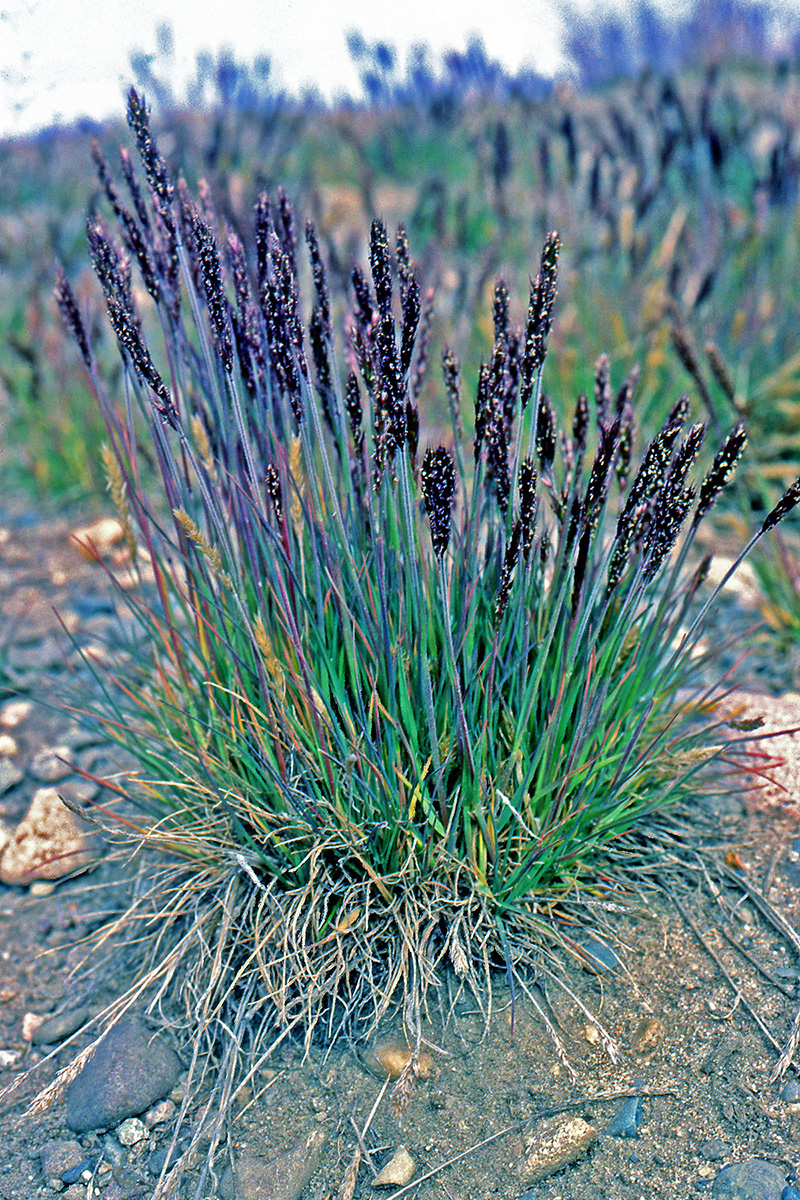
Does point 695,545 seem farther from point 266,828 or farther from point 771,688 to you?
point 266,828

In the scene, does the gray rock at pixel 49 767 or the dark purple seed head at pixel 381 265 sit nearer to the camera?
the dark purple seed head at pixel 381 265

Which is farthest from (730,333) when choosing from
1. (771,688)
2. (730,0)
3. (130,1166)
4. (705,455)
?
(730,0)

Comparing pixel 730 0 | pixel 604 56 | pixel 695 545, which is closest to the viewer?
pixel 695 545

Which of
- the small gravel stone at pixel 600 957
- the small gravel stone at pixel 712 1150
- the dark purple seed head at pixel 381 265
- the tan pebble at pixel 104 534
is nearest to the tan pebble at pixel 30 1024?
the small gravel stone at pixel 600 957

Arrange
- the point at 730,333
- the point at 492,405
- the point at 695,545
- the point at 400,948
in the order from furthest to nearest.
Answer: the point at 730,333 < the point at 695,545 < the point at 400,948 < the point at 492,405

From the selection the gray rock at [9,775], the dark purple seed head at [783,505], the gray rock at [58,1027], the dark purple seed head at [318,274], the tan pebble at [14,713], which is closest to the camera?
the dark purple seed head at [783,505]

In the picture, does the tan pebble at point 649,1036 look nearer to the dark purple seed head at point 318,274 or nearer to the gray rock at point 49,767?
the dark purple seed head at point 318,274

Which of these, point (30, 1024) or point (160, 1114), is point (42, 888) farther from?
point (160, 1114)

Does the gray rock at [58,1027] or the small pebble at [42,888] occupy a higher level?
the gray rock at [58,1027]
